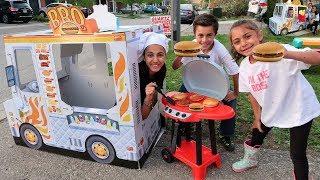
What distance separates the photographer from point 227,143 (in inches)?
131

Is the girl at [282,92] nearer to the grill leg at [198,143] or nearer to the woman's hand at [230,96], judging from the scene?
the grill leg at [198,143]

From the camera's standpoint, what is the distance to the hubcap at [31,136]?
3.38m

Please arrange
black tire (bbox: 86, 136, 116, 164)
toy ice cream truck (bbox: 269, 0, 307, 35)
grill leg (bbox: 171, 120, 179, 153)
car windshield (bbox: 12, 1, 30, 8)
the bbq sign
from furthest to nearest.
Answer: car windshield (bbox: 12, 1, 30, 8) → toy ice cream truck (bbox: 269, 0, 307, 35) → the bbq sign → black tire (bbox: 86, 136, 116, 164) → grill leg (bbox: 171, 120, 179, 153)

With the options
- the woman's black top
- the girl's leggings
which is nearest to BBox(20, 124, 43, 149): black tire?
the woman's black top

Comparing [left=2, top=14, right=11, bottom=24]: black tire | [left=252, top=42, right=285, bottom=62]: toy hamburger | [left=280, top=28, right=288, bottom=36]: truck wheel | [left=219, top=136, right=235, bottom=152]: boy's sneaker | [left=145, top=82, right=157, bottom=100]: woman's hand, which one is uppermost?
[left=252, top=42, right=285, bottom=62]: toy hamburger

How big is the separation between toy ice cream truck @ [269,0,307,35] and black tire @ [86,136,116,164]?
1110 centimetres

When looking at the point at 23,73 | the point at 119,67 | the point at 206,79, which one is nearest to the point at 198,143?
the point at 206,79

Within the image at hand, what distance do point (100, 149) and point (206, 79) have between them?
1198 mm

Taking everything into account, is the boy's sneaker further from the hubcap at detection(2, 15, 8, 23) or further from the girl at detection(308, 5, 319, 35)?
the hubcap at detection(2, 15, 8, 23)

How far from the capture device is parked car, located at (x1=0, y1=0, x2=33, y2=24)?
20.8 meters

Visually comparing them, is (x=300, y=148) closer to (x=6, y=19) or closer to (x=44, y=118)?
(x=44, y=118)

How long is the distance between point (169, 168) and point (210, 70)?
0.98m

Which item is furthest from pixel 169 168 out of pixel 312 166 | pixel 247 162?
pixel 312 166

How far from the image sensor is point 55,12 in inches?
110
